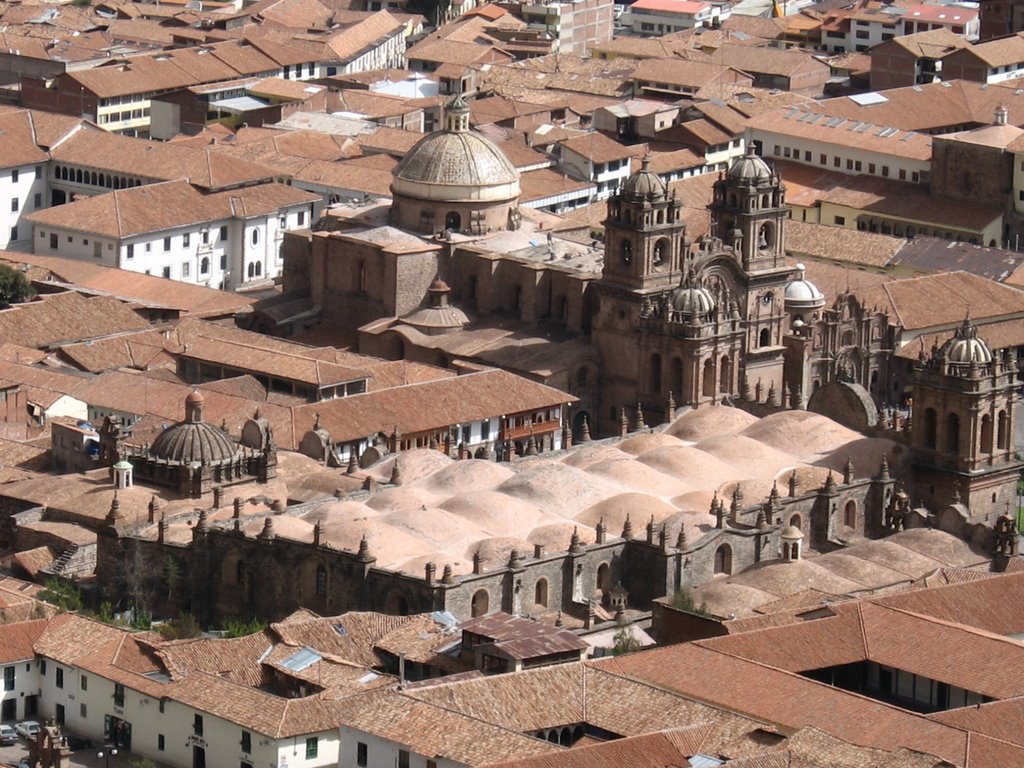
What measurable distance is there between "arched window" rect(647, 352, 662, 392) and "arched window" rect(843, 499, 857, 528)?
14663mm

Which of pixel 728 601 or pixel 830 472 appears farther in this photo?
pixel 830 472

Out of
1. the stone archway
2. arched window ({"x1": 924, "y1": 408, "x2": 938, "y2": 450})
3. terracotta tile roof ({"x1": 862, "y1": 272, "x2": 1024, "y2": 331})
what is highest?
arched window ({"x1": 924, "y1": 408, "x2": 938, "y2": 450})

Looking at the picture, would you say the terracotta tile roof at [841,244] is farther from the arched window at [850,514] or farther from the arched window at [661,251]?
the arched window at [850,514]

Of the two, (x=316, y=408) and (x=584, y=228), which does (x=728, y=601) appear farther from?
(x=584, y=228)

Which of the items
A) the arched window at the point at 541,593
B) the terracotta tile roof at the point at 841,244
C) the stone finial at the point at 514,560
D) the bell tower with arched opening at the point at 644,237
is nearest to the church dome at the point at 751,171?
the bell tower with arched opening at the point at 644,237

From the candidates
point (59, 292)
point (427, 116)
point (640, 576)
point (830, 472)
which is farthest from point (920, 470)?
A: point (427, 116)

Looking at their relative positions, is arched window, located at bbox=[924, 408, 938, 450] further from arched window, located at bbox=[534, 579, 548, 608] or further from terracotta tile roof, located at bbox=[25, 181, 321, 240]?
terracotta tile roof, located at bbox=[25, 181, 321, 240]

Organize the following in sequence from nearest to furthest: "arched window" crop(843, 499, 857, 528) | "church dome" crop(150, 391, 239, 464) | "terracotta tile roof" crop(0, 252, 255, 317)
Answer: "church dome" crop(150, 391, 239, 464), "arched window" crop(843, 499, 857, 528), "terracotta tile roof" crop(0, 252, 255, 317)

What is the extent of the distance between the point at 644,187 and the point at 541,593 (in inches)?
1215

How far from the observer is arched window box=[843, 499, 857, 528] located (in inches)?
5089

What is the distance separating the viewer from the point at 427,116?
199500 millimetres

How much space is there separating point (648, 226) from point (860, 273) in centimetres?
2073

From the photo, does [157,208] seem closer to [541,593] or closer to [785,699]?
[541,593]

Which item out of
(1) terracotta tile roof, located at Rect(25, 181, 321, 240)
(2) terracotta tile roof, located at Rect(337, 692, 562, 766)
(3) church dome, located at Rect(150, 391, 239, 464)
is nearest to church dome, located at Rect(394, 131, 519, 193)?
(1) terracotta tile roof, located at Rect(25, 181, 321, 240)
